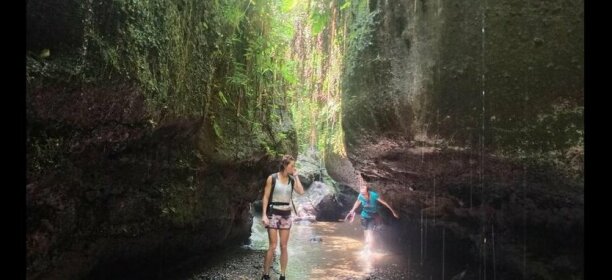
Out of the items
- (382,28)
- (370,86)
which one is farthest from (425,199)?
(382,28)

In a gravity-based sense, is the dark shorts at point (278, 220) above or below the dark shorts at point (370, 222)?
above

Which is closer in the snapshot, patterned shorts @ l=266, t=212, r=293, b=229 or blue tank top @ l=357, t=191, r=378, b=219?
patterned shorts @ l=266, t=212, r=293, b=229

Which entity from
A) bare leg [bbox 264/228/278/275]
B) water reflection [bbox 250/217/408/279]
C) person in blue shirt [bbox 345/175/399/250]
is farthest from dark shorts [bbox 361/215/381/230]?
bare leg [bbox 264/228/278/275]

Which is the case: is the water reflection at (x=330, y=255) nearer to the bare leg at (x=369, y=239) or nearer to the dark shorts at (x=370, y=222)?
the bare leg at (x=369, y=239)

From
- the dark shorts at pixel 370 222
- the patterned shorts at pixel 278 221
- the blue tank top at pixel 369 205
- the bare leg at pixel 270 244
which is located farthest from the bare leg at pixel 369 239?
the patterned shorts at pixel 278 221

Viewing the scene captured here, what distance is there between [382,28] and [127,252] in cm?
556

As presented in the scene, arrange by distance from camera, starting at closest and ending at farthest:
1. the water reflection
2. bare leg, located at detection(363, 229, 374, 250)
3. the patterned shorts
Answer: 1. the patterned shorts
2. the water reflection
3. bare leg, located at detection(363, 229, 374, 250)

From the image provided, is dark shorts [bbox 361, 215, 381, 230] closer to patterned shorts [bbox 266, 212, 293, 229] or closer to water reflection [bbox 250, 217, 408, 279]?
water reflection [bbox 250, 217, 408, 279]

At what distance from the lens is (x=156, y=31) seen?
510 cm

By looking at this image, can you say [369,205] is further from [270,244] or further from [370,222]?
[270,244]

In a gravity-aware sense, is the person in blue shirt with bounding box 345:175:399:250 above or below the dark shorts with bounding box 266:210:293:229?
below

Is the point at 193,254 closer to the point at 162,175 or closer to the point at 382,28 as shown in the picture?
the point at 162,175

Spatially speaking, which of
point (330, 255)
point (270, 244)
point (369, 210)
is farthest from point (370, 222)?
point (270, 244)

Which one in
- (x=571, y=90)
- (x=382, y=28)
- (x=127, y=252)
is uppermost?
(x=382, y=28)
